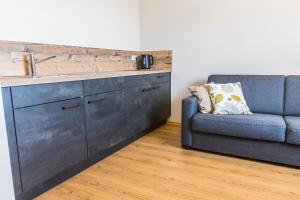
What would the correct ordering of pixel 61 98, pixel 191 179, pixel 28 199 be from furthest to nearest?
1. pixel 191 179
2. pixel 61 98
3. pixel 28 199

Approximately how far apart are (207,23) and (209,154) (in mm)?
1704

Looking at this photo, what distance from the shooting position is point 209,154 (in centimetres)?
245

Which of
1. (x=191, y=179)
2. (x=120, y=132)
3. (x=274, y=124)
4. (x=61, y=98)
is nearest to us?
(x=61, y=98)

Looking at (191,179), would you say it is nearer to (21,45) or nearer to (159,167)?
(159,167)

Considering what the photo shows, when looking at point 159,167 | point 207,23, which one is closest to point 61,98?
point 159,167

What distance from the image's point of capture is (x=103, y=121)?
2.18 metres

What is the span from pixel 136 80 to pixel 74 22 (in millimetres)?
900

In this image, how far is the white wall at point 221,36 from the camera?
8.68ft

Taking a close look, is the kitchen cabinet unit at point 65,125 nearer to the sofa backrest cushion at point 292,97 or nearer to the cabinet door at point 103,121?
the cabinet door at point 103,121

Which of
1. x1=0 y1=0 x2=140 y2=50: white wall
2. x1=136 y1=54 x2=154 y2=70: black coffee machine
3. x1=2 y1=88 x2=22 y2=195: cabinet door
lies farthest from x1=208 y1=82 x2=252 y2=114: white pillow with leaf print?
x1=2 y1=88 x2=22 y2=195: cabinet door

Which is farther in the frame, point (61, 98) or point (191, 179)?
point (191, 179)

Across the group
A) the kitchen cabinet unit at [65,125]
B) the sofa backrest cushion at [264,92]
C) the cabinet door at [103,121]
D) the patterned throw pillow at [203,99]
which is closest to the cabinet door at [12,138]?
the kitchen cabinet unit at [65,125]

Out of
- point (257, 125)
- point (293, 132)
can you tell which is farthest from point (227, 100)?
point (293, 132)

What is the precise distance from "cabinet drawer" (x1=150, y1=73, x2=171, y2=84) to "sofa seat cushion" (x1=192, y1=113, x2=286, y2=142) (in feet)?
2.77
